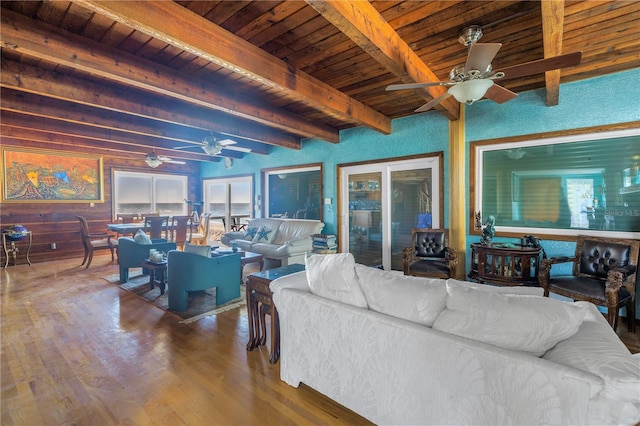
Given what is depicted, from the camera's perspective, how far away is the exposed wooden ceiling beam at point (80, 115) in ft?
11.6

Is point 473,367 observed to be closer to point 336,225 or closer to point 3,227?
point 336,225

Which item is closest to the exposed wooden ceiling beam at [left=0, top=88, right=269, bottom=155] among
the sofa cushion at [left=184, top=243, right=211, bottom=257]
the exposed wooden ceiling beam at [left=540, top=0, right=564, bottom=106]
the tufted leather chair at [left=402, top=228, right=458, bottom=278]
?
the sofa cushion at [left=184, top=243, right=211, bottom=257]

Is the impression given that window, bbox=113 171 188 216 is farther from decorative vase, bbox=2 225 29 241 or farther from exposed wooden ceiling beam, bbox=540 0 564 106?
exposed wooden ceiling beam, bbox=540 0 564 106

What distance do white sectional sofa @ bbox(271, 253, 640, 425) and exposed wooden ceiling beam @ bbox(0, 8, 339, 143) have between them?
246 cm

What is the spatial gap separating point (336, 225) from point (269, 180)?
227 cm

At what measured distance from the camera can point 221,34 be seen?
2287 millimetres

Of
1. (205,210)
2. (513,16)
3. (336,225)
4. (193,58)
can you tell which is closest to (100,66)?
(193,58)

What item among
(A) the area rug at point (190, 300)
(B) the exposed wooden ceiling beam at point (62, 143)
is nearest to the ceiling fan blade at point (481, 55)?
(A) the area rug at point (190, 300)

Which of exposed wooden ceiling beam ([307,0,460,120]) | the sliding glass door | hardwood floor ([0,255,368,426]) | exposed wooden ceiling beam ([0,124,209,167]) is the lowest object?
hardwood floor ([0,255,368,426])

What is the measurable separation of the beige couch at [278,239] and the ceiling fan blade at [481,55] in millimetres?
3852

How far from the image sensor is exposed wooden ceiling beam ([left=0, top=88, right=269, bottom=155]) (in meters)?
3.55

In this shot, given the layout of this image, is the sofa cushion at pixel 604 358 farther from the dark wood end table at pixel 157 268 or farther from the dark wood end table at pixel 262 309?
the dark wood end table at pixel 157 268

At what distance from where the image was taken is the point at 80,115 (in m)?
4.02

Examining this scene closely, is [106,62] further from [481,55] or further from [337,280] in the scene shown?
[481,55]
